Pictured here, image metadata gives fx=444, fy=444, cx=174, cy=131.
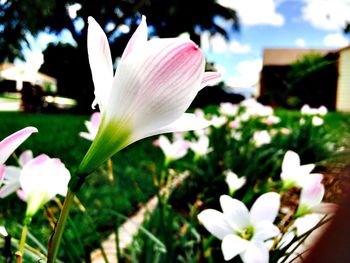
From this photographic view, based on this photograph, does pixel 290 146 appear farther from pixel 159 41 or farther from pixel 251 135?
pixel 159 41

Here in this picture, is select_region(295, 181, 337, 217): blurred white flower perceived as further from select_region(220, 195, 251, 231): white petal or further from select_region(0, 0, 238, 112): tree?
select_region(0, 0, 238, 112): tree

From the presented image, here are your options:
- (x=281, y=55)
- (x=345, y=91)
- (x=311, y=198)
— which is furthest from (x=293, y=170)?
(x=281, y=55)

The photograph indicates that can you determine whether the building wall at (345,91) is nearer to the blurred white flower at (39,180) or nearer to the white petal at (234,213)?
the white petal at (234,213)

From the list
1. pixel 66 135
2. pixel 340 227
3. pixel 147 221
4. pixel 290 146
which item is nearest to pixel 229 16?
pixel 66 135

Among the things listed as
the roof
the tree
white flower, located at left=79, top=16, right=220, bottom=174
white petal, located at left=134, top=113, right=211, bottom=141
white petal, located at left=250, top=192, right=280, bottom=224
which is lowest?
the roof

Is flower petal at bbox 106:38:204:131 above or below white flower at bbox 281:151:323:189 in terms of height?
above

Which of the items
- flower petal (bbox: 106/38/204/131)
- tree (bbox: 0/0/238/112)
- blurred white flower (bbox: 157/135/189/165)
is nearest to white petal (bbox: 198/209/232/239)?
flower petal (bbox: 106/38/204/131)

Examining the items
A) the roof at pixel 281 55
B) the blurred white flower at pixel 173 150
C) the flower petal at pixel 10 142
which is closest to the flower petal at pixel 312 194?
the flower petal at pixel 10 142
